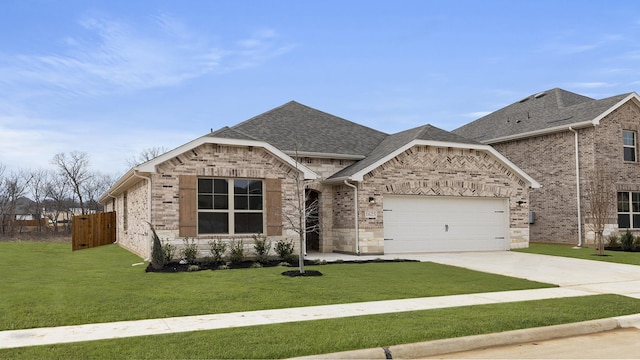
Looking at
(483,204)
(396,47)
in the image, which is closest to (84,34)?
(396,47)

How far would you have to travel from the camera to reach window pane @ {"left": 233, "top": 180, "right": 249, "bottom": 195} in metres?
17.3

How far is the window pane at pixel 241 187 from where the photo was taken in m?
17.3

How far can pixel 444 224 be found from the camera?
20906mm

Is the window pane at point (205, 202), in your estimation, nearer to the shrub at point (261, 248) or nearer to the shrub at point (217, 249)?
the shrub at point (217, 249)

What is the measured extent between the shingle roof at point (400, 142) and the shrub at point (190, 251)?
6413 mm

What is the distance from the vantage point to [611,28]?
18109 millimetres

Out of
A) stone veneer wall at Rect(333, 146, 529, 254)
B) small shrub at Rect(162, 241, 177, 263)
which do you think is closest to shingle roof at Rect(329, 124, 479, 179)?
stone veneer wall at Rect(333, 146, 529, 254)

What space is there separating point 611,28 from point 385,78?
8.19 m

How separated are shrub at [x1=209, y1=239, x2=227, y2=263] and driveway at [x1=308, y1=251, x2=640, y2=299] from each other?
369 centimetres

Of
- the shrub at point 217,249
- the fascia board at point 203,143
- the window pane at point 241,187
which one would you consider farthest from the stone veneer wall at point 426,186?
the shrub at point 217,249

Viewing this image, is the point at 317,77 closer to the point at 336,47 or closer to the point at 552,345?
the point at 336,47

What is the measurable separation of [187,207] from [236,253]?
2009mm

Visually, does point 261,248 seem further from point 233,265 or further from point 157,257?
point 157,257

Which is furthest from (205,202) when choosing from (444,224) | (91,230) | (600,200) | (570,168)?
(570,168)
